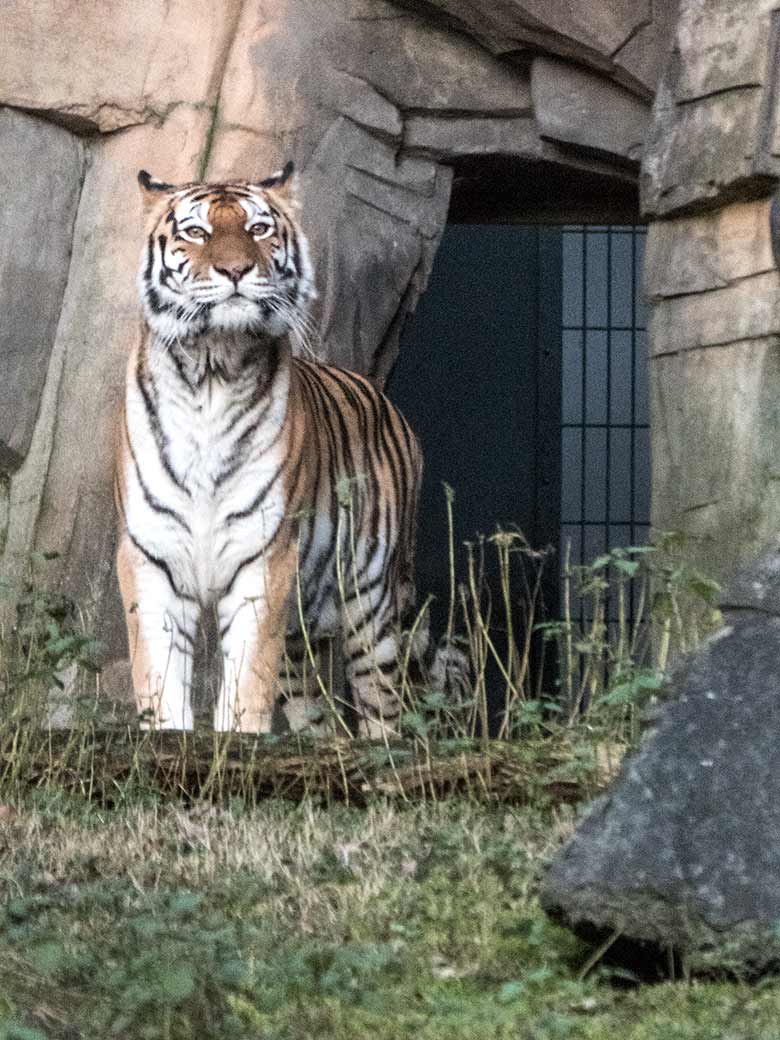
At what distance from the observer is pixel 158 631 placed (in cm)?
625

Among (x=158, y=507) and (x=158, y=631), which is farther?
(x=158, y=507)

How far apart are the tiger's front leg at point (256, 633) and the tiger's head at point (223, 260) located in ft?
2.48

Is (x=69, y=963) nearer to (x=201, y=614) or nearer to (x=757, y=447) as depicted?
(x=201, y=614)

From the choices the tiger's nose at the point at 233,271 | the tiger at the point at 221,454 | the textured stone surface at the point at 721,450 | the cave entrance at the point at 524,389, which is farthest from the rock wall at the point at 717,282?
the cave entrance at the point at 524,389

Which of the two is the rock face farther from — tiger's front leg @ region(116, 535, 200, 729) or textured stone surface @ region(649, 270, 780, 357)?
textured stone surface @ region(649, 270, 780, 357)

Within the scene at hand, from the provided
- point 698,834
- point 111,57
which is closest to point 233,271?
point 111,57

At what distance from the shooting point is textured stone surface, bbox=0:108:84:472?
7328mm

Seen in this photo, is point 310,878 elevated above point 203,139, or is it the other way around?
point 203,139

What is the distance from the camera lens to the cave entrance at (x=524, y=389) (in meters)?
10.5

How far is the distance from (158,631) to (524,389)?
4.69 metres

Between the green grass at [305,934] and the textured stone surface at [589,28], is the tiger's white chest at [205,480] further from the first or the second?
the textured stone surface at [589,28]

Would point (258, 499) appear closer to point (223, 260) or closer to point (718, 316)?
point (223, 260)

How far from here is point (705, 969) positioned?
10.3 feet

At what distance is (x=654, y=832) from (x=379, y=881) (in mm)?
880
